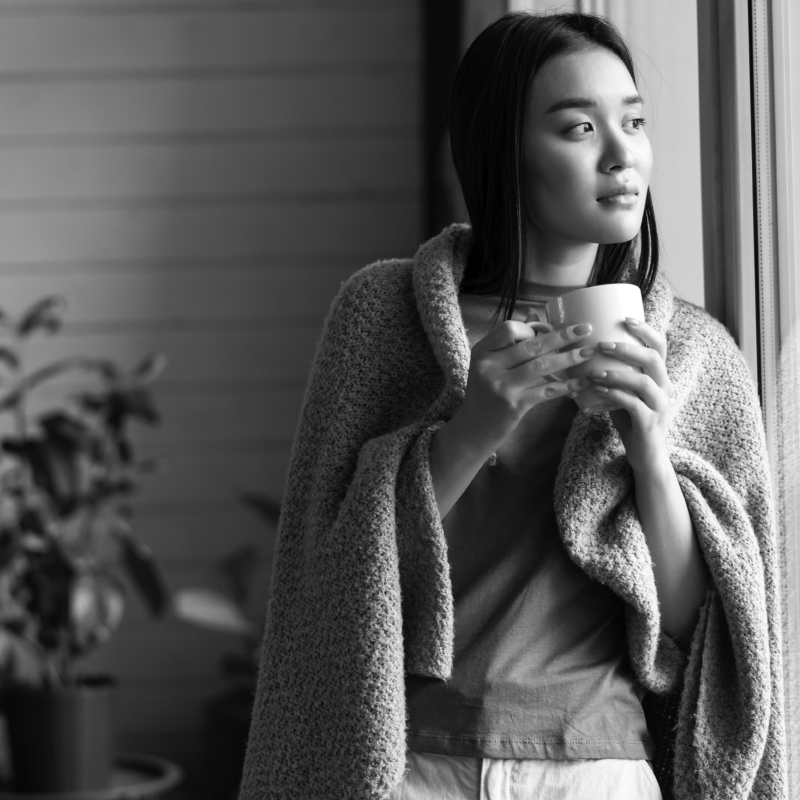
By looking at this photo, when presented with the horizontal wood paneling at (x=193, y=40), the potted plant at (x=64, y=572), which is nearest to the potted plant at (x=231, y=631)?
the potted plant at (x=64, y=572)

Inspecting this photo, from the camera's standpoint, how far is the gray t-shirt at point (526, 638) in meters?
0.92

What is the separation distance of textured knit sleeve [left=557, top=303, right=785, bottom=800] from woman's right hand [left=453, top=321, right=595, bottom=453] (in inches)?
3.7

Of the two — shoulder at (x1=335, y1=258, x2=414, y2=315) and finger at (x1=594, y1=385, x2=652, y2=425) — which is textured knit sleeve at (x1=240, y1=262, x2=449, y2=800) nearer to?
shoulder at (x1=335, y1=258, x2=414, y2=315)

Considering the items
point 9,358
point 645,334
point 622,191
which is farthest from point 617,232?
point 9,358

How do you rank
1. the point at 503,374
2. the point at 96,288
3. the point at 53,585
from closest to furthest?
the point at 503,374 < the point at 53,585 < the point at 96,288

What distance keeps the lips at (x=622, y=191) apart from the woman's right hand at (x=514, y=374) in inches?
5.9

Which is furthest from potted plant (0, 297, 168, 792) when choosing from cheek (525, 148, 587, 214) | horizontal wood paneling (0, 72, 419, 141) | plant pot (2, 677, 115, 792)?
cheek (525, 148, 587, 214)

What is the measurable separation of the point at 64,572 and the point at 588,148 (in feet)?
6.14

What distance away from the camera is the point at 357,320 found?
1040 millimetres

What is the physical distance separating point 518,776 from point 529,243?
0.47 meters

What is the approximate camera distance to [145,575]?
2.51m

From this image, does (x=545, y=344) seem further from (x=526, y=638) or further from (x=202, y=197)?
(x=202, y=197)

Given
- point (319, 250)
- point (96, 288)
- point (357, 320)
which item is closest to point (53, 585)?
point (96, 288)

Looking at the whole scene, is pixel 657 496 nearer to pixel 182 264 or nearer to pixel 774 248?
pixel 774 248
